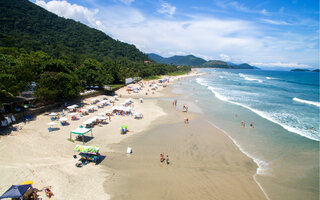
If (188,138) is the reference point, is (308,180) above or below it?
below

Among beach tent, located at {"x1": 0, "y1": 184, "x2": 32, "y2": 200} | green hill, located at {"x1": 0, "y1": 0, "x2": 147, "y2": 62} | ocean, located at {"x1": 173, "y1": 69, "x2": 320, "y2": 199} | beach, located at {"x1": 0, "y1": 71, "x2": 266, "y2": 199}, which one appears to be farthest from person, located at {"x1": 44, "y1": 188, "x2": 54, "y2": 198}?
green hill, located at {"x1": 0, "y1": 0, "x2": 147, "y2": 62}

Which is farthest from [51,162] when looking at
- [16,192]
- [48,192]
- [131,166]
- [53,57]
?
[53,57]

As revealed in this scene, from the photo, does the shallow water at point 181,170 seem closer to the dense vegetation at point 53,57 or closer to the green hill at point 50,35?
the dense vegetation at point 53,57

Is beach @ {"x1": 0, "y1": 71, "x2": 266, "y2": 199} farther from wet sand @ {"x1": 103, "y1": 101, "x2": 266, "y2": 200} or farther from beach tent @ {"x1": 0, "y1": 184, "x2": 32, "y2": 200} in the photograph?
beach tent @ {"x1": 0, "y1": 184, "x2": 32, "y2": 200}

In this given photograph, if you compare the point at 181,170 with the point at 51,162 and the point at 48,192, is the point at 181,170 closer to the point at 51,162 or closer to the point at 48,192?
the point at 48,192

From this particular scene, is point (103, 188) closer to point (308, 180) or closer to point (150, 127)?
point (150, 127)

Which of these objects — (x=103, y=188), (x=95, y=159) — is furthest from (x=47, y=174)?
(x=103, y=188)

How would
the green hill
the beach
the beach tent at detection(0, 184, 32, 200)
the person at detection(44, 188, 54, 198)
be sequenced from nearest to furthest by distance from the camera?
the beach tent at detection(0, 184, 32, 200) → the person at detection(44, 188, 54, 198) → the beach → the green hill
